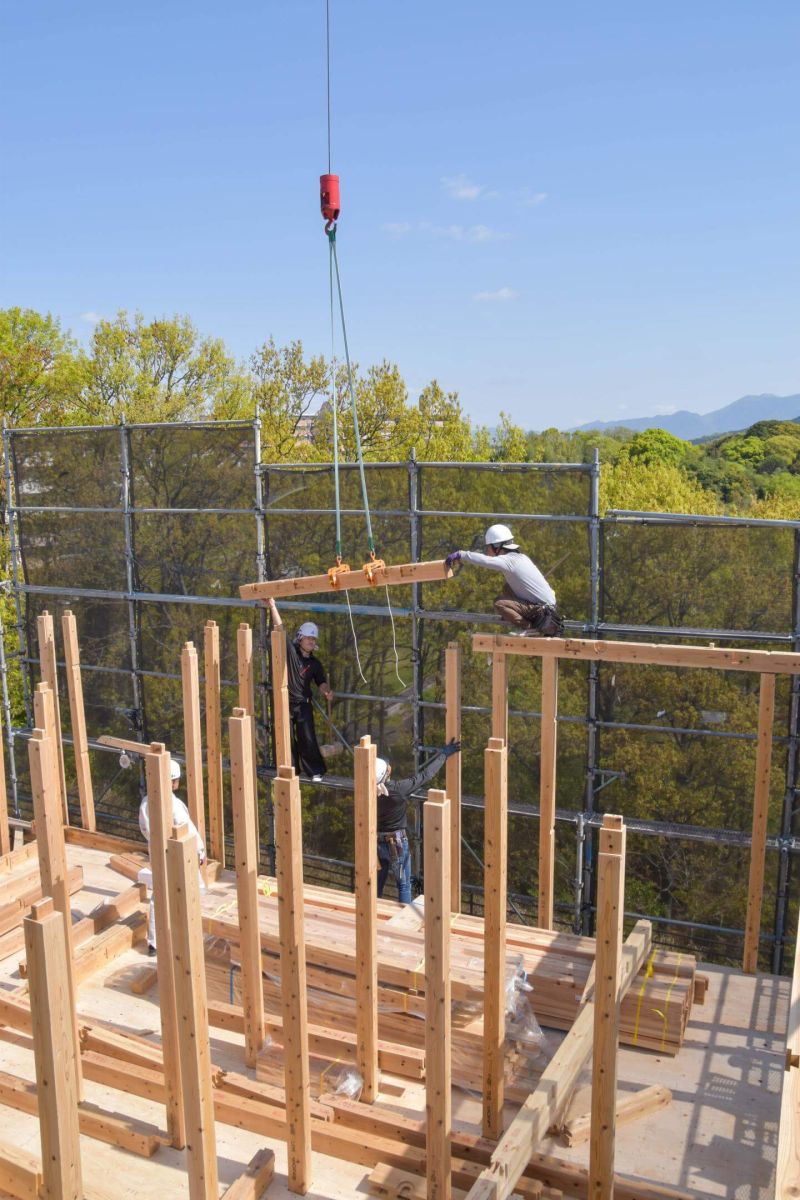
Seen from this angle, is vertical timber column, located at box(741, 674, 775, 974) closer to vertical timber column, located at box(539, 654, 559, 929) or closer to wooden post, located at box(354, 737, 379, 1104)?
vertical timber column, located at box(539, 654, 559, 929)

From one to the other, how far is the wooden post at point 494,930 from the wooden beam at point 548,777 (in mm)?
2340

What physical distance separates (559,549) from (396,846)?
3047 mm

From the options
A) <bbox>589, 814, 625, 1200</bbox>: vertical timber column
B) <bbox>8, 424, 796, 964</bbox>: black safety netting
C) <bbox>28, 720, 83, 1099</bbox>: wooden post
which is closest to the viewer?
<bbox>589, 814, 625, 1200</bbox>: vertical timber column

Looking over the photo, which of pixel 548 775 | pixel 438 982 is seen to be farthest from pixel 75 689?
pixel 438 982

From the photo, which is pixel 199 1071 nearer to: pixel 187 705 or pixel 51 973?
pixel 51 973

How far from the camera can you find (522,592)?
873cm

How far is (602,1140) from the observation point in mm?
4762

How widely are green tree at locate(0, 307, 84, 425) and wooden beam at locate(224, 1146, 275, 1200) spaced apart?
21946 millimetres

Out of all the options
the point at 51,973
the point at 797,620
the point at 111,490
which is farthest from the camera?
the point at 111,490

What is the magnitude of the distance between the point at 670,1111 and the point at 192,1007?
3260mm

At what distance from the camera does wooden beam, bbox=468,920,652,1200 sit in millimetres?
4719

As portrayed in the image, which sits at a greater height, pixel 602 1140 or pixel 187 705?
pixel 187 705

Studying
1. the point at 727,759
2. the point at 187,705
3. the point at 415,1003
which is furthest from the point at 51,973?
the point at 727,759

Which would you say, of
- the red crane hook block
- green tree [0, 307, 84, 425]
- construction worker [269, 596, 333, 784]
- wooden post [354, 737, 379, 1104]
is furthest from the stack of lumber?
green tree [0, 307, 84, 425]
